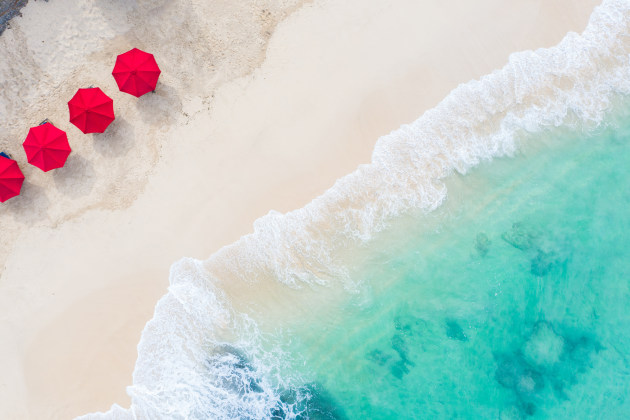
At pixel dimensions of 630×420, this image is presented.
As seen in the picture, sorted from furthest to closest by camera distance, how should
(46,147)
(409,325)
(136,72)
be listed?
1. (409,325)
2. (136,72)
3. (46,147)

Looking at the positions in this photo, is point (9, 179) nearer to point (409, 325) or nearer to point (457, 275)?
point (409, 325)

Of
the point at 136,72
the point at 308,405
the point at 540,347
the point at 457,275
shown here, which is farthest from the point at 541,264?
the point at 136,72

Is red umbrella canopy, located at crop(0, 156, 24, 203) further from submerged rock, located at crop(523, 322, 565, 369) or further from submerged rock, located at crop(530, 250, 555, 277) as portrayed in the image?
submerged rock, located at crop(523, 322, 565, 369)

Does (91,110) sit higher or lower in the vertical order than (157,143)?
higher

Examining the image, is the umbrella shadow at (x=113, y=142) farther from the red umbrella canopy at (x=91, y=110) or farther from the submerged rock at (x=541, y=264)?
the submerged rock at (x=541, y=264)

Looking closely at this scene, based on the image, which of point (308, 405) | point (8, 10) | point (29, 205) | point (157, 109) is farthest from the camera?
point (308, 405)

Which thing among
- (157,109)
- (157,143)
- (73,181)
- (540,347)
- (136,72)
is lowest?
(540,347)

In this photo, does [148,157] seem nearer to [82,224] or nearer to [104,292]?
[82,224]

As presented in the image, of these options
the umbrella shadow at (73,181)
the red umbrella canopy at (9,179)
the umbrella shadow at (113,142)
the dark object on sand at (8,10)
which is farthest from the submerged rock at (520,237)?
the dark object on sand at (8,10)
